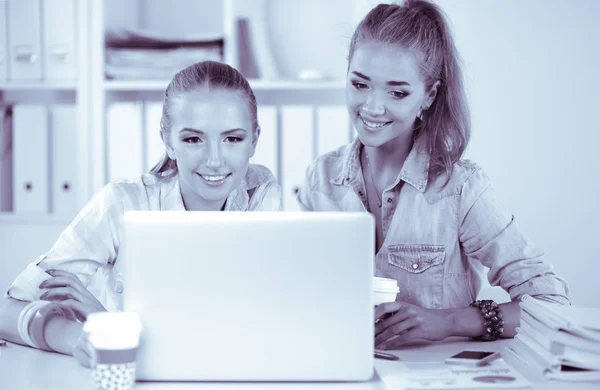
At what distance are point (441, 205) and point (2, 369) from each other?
898 mm

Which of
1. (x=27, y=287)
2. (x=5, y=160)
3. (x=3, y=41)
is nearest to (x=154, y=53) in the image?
(x=3, y=41)

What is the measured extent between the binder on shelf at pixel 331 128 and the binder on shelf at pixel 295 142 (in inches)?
1.1

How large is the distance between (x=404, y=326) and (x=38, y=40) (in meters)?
1.83

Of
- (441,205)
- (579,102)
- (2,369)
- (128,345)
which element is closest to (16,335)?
(2,369)

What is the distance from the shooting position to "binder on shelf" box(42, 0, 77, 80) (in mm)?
2469

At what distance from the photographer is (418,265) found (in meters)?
1.55

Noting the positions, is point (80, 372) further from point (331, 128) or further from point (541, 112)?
point (541, 112)

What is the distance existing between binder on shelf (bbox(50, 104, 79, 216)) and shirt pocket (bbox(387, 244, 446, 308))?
1.35m

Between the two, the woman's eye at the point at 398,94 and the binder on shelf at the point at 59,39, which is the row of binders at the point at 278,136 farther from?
the woman's eye at the point at 398,94

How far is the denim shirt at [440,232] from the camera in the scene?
1459mm

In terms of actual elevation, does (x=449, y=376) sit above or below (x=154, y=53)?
below

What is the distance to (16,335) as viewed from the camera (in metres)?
1.16

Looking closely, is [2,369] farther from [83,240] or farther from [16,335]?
[83,240]

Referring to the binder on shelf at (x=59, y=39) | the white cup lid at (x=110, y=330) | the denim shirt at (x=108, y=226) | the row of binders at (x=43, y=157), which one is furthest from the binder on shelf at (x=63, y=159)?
the white cup lid at (x=110, y=330)
